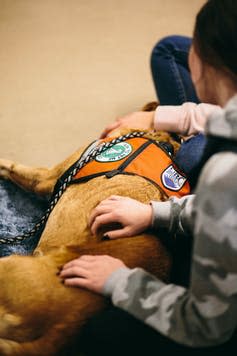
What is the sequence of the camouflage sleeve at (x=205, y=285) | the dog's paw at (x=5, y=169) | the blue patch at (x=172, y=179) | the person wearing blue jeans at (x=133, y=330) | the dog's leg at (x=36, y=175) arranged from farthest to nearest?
the dog's paw at (x=5, y=169) < the dog's leg at (x=36, y=175) < the blue patch at (x=172, y=179) < the person wearing blue jeans at (x=133, y=330) < the camouflage sleeve at (x=205, y=285)

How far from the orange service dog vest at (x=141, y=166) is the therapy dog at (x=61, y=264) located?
0.06ft

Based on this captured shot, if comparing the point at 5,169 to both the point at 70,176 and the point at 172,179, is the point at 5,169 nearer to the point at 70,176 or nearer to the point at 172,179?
the point at 70,176

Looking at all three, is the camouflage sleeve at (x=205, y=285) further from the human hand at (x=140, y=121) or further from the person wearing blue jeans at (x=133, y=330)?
the human hand at (x=140, y=121)

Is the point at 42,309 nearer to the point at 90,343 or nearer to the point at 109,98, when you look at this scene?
the point at 90,343

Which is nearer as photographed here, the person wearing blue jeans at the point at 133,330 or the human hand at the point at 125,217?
the person wearing blue jeans at the point at 133,330

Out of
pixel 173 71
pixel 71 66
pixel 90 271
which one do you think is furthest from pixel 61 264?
pixel 71 66

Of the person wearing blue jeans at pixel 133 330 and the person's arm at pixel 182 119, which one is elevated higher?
the person's arm at pixel 182 119

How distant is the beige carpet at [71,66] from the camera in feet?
7.03

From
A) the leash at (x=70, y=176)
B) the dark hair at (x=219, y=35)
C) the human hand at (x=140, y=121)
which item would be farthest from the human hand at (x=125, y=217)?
the human hand at (x=140, y=121)

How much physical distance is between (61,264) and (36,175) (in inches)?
26.2

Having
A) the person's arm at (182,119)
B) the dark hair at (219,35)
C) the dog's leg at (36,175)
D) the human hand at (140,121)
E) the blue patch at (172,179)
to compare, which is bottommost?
the dog's leg at (36,175)

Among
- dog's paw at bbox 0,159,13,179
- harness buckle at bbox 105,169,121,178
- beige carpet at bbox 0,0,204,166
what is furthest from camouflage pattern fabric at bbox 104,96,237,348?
beige carpet at bbox 0,0,204,166

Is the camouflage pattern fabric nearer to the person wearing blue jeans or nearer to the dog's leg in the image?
the person wearing blue jeans

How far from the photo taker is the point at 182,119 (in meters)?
1.47
